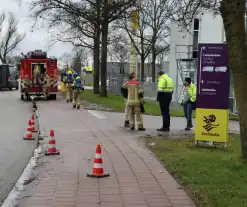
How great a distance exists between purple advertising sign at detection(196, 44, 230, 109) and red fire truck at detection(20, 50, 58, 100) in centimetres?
2037

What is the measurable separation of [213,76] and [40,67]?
69.9 feet

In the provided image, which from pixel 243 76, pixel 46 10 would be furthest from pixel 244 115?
pixel 46 10

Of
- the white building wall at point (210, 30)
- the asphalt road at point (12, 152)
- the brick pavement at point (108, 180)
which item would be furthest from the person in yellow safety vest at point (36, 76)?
the brick pavement at point (108, 180)

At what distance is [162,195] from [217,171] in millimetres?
1637

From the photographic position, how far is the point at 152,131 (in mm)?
13656

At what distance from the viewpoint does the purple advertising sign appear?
9.92 metres

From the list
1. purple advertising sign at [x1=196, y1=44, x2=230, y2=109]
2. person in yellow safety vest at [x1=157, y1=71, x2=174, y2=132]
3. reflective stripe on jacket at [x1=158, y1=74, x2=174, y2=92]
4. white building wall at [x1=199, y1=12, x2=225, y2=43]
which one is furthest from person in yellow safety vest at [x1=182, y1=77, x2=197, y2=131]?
white building wall at [x1=199, y1=12, x2=225, y2=43]

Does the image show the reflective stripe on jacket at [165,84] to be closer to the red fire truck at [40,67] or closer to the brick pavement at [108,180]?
the brick pavement at [108,180]

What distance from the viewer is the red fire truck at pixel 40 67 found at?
29.6m

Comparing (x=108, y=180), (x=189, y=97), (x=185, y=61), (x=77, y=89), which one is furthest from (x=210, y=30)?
(x=108, y=180)

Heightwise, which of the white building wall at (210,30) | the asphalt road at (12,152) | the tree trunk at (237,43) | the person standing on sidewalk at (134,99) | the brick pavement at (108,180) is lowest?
the asphalt road at (12,152)

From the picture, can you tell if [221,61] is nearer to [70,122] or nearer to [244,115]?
[244,115]

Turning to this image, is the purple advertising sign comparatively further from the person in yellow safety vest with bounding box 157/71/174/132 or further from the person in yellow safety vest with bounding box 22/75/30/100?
the person in yellow safety vest with bounding box 22/75/30/100

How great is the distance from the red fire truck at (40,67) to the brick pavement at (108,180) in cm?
1840
